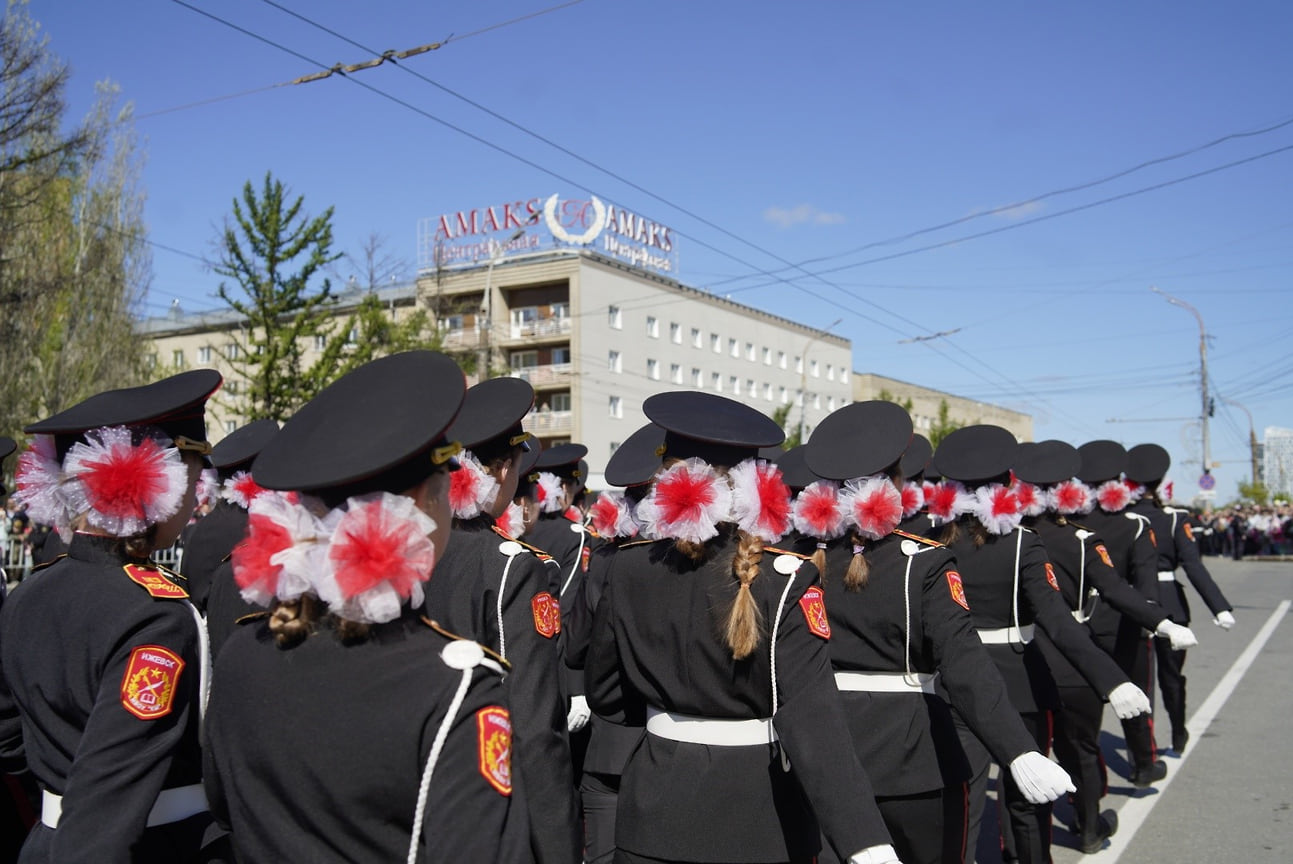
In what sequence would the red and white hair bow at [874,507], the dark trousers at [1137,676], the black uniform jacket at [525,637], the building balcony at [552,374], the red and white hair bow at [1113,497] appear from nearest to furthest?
1. the black uniform jacket at [525,637]
2. the red and white hair bow at [874,507]
3. the dark trousers at [1137,676]
4. the red and white hair bow at [1113,497]
5. the building balcony at [552,374]

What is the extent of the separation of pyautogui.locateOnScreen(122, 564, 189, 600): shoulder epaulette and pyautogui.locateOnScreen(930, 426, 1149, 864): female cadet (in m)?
3.93

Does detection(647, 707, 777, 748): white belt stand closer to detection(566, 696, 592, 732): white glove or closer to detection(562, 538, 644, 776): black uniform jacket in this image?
detection(562, 538, 644, 776): black uniform jacket

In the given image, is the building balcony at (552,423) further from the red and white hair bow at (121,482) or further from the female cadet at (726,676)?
the red and white hair bow at (121,482)

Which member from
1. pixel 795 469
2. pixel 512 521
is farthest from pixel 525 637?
Result: pixel 795 469

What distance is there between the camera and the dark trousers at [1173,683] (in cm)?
947

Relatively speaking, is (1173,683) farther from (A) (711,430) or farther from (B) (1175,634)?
(A) (711,430)

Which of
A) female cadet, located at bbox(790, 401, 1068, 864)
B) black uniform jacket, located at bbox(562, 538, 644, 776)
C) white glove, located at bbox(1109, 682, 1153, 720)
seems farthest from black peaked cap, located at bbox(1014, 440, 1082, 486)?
black uniform jacket, located at bbox(562, 538, 644, 776)

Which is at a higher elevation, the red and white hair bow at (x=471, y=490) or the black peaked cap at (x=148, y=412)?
the black peaked cap at (x=148, y=412)

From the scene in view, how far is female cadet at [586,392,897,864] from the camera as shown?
11.0 feet

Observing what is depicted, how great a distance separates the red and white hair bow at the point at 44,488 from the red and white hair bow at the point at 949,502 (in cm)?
442

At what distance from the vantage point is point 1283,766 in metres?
8.72

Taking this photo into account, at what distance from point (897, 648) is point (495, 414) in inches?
80.0

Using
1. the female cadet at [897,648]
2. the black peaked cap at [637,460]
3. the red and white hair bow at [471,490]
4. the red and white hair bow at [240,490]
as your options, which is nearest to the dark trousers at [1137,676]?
the female cadet at [897,648]

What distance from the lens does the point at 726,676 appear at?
3.47 metres
